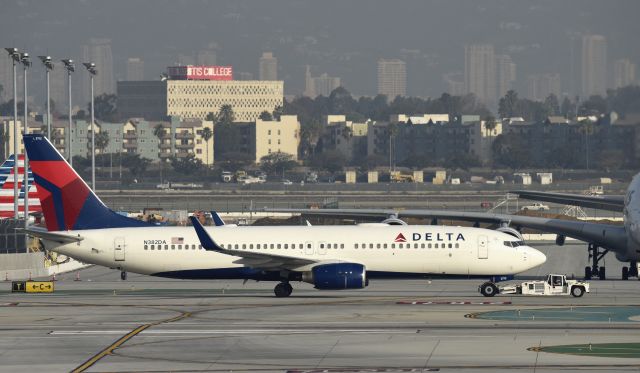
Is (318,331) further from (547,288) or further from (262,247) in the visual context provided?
(547,288)

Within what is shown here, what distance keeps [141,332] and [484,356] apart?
Answer: 45.4 feet

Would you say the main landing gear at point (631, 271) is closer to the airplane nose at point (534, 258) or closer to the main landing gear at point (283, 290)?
the airplane nose at point (534, 258)

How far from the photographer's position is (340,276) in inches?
2537

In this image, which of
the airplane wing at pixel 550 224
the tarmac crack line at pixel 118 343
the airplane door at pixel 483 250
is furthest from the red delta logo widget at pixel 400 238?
the airplane wing at pixel 550 224

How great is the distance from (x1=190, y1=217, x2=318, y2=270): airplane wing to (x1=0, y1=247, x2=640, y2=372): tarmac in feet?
5.58

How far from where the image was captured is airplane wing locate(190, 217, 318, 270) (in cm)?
6397

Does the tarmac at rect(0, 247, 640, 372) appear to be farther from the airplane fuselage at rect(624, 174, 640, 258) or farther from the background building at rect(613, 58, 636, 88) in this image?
the background building at rect(613, 58, 636, 88)

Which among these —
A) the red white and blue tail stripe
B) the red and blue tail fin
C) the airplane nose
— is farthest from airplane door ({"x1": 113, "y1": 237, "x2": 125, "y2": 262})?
the red white and blue tail stripe

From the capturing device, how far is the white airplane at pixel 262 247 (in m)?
65.4

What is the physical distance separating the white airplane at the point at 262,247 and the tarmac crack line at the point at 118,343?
782 cm

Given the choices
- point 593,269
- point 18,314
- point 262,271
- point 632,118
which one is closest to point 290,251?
point 262,271

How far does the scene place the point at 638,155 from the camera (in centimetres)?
16225

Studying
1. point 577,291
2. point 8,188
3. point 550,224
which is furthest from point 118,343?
point 8,188

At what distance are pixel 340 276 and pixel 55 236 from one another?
13.5 meters
